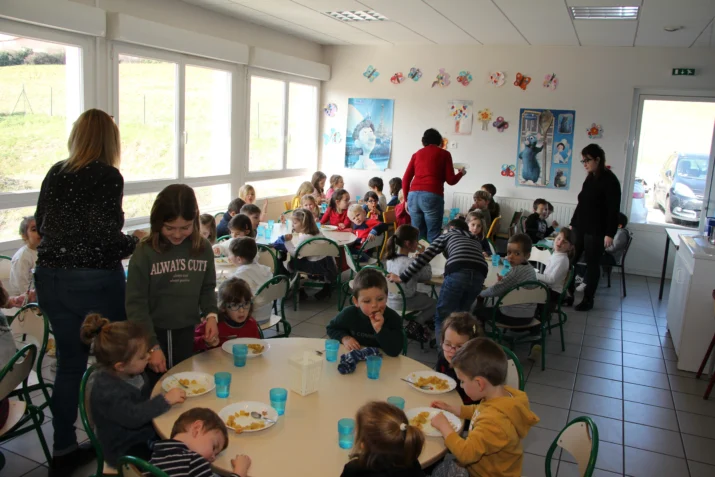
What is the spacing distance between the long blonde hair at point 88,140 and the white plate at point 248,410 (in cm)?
129

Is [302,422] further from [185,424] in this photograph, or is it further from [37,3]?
[37,3]

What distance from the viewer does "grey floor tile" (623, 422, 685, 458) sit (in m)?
3.40

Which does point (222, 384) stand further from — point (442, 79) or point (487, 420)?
point (442, 79)

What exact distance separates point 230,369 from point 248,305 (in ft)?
1.83

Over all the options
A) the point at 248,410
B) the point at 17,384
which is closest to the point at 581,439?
the point at 248,410

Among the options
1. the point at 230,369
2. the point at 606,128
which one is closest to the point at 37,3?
the point at 230,369

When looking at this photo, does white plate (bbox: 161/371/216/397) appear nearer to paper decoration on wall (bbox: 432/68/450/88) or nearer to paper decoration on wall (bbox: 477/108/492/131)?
paper decoration on wall (bbox: 477/108/492/131)

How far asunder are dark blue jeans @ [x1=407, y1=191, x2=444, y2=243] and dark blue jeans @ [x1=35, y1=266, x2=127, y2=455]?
14.6ft

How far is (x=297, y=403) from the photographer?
2199 millimetres

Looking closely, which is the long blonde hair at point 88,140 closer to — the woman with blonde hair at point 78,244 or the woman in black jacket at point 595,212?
the woman with blonde hair at point 78,244

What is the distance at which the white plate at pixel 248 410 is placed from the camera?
201 centimetres

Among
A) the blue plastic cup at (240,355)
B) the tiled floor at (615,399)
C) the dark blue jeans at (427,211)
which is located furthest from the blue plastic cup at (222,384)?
the dark blue jeans at (427,211)

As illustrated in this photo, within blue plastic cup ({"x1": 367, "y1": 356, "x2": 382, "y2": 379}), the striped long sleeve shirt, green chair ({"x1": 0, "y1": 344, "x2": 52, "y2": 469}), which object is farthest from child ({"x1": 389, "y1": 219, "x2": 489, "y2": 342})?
green chair ({"x1": 0, "y1": 344, "x2": 52, "y2": 469})

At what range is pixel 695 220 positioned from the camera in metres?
7.88
